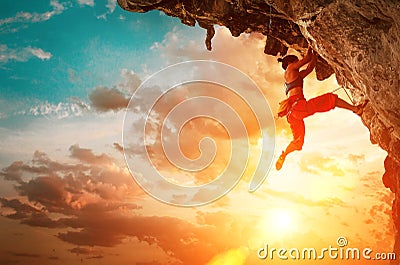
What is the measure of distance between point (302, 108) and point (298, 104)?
0.66 ft

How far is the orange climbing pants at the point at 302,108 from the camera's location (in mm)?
11898

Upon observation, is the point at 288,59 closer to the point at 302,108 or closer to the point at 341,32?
the point at 302,108

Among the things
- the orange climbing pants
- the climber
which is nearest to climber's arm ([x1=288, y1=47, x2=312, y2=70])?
the climber

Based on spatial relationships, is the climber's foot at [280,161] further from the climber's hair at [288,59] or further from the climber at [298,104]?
the climber's hair at [288,59]

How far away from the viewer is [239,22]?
14.7 m

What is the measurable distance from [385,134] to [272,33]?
6142mm

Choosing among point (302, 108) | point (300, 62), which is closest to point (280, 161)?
point (302, 108)

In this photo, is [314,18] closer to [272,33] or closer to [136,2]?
[272,33]

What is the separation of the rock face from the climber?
2.79ft

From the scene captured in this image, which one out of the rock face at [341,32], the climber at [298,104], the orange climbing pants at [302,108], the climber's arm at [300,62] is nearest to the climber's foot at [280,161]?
the climber at [298,104]

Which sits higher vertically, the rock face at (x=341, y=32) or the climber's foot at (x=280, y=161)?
the rock face at (x=341, y=32)

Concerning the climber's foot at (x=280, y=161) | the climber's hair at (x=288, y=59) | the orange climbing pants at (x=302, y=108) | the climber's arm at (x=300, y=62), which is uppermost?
the climber's hair at (x=288, y=59)

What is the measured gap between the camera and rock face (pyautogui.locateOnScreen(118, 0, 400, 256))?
30.6 feet

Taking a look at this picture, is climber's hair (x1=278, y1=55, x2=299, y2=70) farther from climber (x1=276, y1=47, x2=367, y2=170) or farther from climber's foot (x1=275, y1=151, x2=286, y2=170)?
climber's foot (x1=275, y1=151, x2=286, y2=170)
